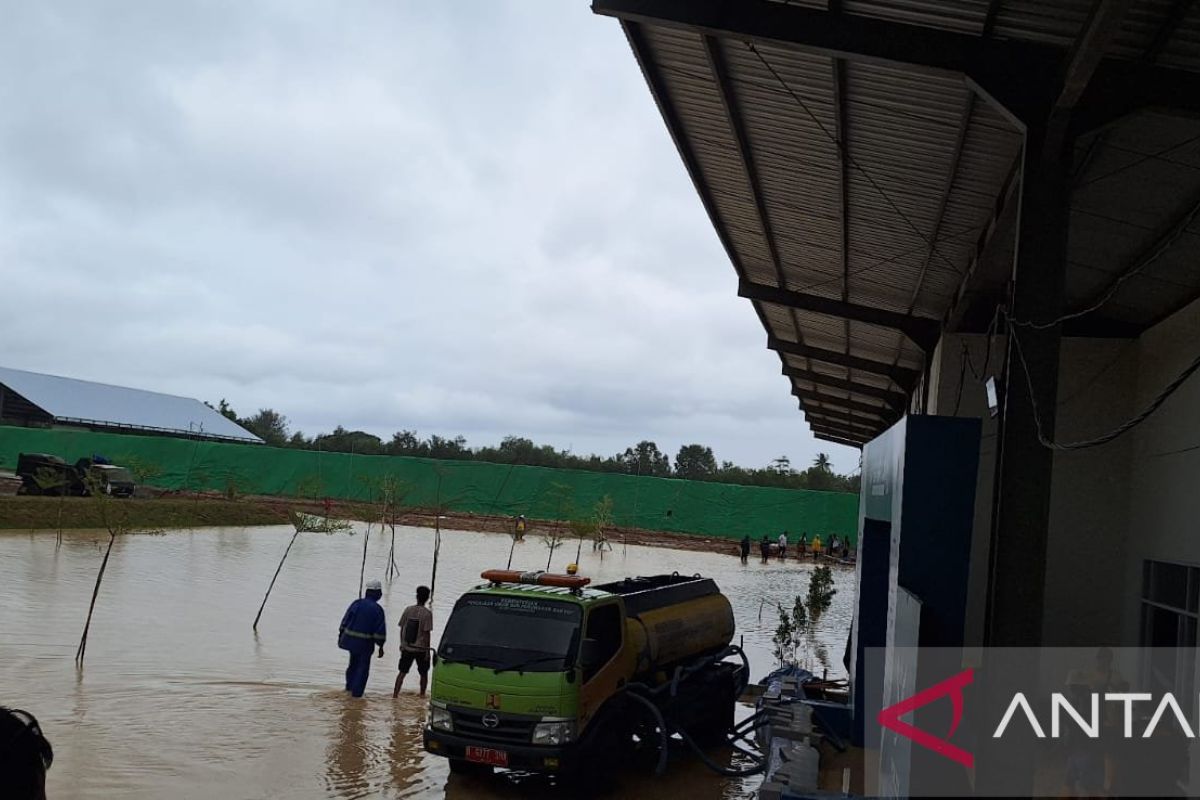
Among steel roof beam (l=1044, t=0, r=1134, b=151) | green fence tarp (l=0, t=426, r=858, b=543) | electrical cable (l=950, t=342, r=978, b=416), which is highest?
steel roof beam (l=1044, t=0, r=1134, b=151)

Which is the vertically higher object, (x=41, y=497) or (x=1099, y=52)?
(x=1099, y=52)

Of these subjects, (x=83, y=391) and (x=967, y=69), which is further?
(x=83, y=391)

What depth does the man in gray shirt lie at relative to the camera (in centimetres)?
1552

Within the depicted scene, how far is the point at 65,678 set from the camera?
16.0 m

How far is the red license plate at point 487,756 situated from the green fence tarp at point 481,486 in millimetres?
44866

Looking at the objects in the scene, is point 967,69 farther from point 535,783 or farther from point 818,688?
point 818,688

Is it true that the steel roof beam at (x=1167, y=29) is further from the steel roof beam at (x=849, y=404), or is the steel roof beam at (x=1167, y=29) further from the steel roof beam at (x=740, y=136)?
the steel roof beam at (x=849, y=404)

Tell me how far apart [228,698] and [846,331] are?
14029 mm

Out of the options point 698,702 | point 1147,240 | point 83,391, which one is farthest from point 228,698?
point 83,391

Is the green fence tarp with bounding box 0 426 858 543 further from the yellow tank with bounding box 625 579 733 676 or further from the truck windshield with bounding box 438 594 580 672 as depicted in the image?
the truck windshield with bounding box 438 594 580 672

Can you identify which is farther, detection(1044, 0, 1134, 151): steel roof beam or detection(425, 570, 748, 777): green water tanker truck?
detection(425, 570, 748, 777): green water tanker truck

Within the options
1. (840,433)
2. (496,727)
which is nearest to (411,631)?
(496,727)

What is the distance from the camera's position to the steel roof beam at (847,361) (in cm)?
2652

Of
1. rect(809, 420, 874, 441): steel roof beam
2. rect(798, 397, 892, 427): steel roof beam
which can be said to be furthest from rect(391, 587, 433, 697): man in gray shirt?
rect(809, 420, 874, 441): steel roof beam
